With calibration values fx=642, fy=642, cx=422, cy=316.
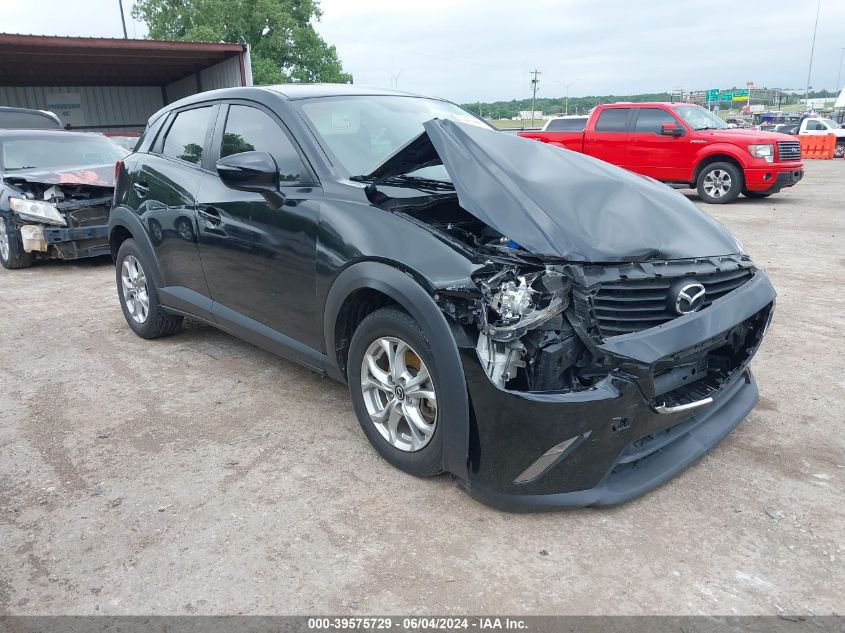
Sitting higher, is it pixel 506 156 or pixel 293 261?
pixel 506 156

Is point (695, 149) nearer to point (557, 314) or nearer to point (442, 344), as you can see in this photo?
point (557, 314)

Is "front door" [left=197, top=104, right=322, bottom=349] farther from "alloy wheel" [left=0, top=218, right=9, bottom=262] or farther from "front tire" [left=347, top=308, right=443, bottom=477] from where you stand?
"alloy wheel" [left=0, top=218, right=9, bottom=262]

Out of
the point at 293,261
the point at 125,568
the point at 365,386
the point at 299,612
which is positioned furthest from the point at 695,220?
the point at 125,568

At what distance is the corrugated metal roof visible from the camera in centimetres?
1672

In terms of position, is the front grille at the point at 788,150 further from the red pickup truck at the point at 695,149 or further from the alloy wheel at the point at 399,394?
the alloy wheel at the point at 399,394

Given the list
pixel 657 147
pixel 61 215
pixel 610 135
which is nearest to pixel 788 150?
pixel 657 147

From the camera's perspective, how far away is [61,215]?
724 centimetres

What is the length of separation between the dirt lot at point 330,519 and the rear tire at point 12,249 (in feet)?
13.4

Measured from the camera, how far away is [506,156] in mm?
2887

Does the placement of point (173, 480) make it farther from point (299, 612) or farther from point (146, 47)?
point (146, 47)

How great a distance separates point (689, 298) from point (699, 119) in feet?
36.8

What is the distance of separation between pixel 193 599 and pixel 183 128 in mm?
3221

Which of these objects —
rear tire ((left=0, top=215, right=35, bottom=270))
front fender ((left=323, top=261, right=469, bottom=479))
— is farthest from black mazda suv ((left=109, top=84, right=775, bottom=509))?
rear tire ((left=0, top=215, right=35, bottom=270))

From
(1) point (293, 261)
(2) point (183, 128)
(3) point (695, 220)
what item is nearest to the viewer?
(3) point (695, 220)
